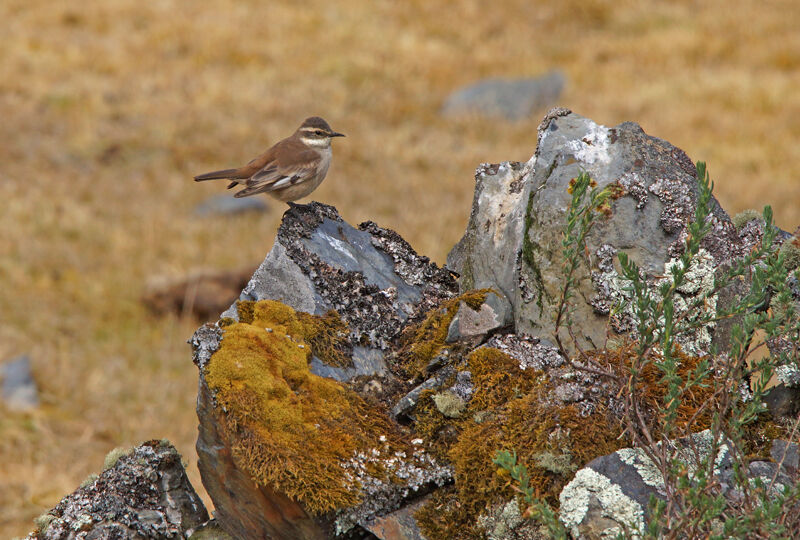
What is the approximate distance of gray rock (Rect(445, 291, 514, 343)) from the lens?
5.20 meters

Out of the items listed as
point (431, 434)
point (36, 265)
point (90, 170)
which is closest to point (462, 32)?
point (90, 170)

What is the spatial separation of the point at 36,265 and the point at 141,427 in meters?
6.24

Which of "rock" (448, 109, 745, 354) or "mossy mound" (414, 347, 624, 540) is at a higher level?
"rock" (448, 109, 745, 354)

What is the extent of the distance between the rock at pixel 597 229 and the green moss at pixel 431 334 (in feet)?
0.92

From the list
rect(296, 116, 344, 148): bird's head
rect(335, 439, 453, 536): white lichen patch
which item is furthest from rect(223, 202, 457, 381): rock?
rect(296, 116, 344, 148): bird's head

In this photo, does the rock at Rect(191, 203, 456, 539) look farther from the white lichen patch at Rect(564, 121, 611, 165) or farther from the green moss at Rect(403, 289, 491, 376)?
the white lichen patch at Rect(564, 121, 611, 165)

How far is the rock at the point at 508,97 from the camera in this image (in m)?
25.9

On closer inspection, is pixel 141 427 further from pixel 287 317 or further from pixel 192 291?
pixel 287 317

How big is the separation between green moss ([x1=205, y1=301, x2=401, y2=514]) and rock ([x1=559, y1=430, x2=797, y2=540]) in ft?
3.46

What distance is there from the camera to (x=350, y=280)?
5.51m

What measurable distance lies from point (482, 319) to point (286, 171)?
2.84 metres

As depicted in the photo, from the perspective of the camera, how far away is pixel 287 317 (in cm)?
512

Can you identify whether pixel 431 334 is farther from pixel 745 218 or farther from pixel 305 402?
pixel 745 218

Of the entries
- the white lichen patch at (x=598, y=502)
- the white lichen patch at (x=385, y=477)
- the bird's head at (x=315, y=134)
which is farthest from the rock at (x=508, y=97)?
the white lichen patch at (x=598, y=502)
